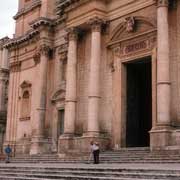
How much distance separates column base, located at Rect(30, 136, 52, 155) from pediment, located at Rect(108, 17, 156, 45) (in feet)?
27.6

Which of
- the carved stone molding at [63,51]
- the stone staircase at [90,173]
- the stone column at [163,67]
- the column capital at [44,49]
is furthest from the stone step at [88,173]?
the column capital at [44,49]

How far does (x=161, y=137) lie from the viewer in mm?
17312

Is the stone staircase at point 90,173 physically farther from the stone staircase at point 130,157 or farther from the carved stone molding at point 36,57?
the carved stone molding at point 36,57

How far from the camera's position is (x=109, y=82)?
72.8 feet

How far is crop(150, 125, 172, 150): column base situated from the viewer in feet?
56.4

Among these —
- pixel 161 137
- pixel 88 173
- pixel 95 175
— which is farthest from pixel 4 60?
pixel 95 175

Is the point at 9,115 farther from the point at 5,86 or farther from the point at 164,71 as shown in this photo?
the point at 164,71

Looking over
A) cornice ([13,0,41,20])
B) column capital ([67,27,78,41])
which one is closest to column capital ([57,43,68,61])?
column capital ([67,27,78,41])

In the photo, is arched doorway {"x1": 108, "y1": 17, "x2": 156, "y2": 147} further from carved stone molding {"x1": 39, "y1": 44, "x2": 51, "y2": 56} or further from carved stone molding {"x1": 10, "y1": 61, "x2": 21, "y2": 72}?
carved stone molding {"x1": 10, "y1": 61, "x2": 21, "y2": 72}

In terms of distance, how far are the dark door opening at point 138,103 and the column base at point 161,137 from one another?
386cm

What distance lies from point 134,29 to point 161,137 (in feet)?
20.8

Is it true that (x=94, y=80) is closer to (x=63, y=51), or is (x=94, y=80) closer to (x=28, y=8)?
(x=63, y=51)

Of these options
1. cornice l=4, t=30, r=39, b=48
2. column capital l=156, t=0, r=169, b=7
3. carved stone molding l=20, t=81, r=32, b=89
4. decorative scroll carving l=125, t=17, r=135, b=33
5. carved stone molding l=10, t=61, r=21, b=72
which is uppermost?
cornice l=4, t=30, r=39, b=48

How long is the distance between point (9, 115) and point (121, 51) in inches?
499
